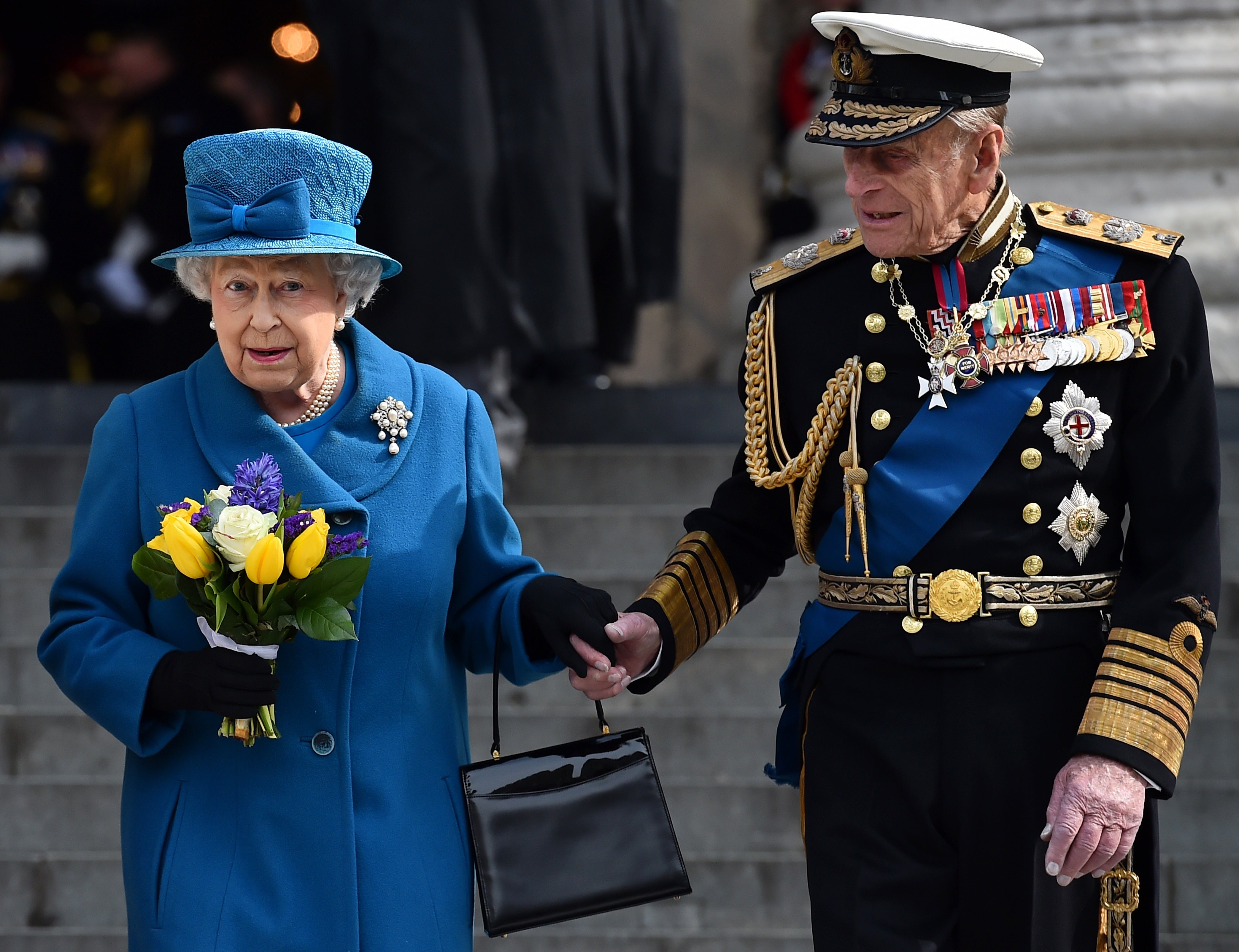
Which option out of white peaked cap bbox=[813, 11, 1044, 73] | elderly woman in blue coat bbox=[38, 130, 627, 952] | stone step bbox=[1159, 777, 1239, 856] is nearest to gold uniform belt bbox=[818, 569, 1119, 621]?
elderly woman in blue coat bbox=[38, 130, 627, 952]

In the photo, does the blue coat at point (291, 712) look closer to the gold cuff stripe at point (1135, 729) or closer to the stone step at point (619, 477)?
the gold cuff stripe at point (1135, 729)

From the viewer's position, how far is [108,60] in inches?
424

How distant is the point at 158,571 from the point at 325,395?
16.9 inches

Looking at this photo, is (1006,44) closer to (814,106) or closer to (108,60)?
(814,106)

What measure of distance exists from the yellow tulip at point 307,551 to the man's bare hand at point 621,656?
48 cm

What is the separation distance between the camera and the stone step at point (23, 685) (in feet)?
17.4

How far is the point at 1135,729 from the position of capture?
2.74 metres

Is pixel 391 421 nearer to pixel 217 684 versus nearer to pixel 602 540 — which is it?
pixel 217 684

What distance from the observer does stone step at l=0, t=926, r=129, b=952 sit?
14.9 feet

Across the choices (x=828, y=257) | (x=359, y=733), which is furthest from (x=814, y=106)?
(x=359, y=733)

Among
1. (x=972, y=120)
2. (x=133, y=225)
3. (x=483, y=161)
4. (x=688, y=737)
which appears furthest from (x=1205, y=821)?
(x=133, y=225)

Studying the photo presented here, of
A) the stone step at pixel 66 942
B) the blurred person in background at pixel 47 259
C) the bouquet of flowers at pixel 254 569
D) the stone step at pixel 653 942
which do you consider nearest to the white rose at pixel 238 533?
the bouquet of flowers at pixel 254 569

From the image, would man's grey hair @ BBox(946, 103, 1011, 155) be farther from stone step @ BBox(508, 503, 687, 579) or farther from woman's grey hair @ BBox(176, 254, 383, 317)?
stone step @ BBox(508, 503, 687, 579)

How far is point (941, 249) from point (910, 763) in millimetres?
839
